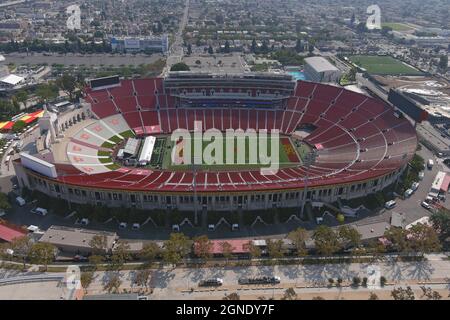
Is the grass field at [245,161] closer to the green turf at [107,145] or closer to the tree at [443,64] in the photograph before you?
A: the green turf at [107,145]

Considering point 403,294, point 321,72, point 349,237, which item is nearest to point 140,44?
point 321,72

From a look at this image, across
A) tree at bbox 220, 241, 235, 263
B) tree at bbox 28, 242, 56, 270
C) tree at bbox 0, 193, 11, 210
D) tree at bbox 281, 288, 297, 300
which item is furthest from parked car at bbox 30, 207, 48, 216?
tree at bbox 281, 288, 297, 300

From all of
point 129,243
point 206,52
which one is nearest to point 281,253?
point 129,243

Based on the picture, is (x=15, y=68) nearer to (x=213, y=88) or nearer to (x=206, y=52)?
(x=206, y=52)

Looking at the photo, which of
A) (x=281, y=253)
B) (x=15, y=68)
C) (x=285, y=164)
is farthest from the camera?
(x=15, y=68)

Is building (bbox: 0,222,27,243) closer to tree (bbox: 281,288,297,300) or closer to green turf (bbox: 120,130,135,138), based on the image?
green turf (bbox: 120,130,135,138)

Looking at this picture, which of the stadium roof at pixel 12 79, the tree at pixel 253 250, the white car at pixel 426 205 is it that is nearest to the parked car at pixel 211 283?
the tree at pixel 253 250
